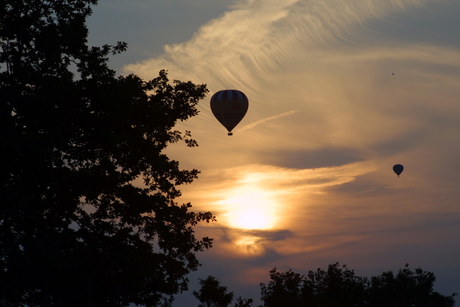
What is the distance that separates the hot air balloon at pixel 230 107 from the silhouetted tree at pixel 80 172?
1719 inches

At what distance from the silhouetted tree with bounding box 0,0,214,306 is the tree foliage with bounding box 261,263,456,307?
39576mm

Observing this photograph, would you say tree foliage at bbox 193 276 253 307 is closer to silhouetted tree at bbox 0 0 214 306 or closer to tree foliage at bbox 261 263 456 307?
tree foliage at bbox 261 263 456 307

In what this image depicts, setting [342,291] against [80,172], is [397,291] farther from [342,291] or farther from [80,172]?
[80,172]

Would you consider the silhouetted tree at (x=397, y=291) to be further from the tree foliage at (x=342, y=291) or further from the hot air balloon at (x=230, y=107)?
the hot air balloon at (x=230, y=107)

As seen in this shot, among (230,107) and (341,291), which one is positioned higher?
(230,107)

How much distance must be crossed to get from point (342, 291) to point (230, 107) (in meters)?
25.7

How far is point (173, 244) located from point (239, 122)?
4604 cm

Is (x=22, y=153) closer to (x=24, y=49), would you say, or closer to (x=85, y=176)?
(x=85, y=176)

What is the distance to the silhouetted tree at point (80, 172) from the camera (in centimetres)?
2633

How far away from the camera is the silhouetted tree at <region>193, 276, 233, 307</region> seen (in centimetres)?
10156

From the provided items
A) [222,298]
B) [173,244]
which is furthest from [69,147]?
[222,298]

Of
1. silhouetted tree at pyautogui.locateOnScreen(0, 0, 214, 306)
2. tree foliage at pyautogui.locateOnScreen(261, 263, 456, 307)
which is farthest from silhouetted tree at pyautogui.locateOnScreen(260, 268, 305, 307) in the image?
silhouetted tree at pyautogui.locateOnScreen(0, 0, 214, 306)

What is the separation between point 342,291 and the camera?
6762 centimetres

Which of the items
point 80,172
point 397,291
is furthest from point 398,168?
point 80,172
